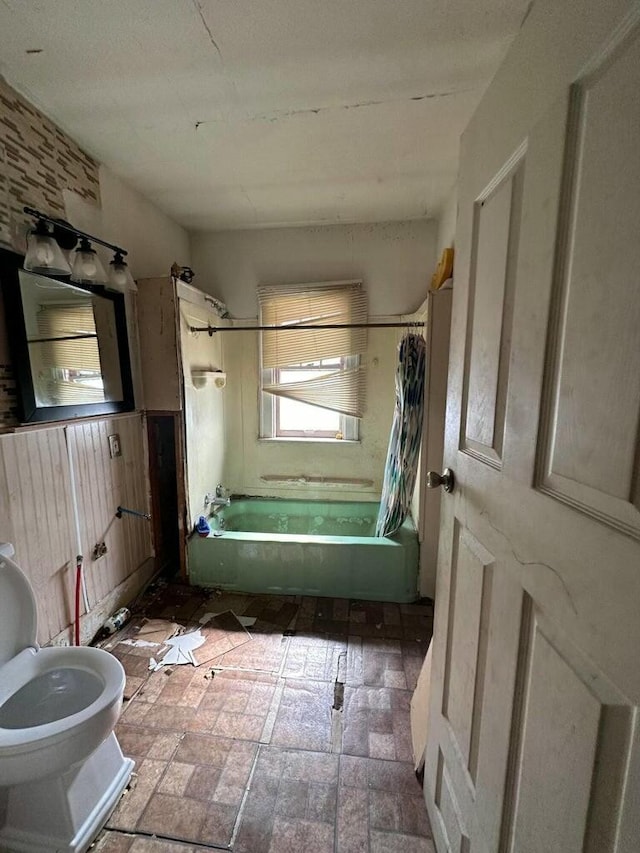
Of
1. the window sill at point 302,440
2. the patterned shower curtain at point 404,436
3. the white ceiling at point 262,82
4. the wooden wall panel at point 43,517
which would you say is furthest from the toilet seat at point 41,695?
the window sill at point 302,440

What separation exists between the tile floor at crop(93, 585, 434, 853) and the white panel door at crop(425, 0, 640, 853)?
440 mm

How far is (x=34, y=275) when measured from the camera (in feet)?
4.75

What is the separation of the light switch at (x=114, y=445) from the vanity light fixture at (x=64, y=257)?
0.83 meters

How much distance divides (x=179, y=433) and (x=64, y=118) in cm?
164

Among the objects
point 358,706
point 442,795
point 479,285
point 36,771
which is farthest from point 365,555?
point 479,285

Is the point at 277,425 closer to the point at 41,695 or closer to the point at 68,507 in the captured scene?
the point at 68,507

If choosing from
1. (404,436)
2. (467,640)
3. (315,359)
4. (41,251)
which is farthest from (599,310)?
(315,359)

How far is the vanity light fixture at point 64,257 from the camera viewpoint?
4.45 feet

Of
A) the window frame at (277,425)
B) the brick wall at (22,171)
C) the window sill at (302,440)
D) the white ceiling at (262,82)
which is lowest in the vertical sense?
the window sill at (302,440)

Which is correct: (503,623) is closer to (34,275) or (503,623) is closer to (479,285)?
(479,285)

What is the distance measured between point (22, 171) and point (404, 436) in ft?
7.46

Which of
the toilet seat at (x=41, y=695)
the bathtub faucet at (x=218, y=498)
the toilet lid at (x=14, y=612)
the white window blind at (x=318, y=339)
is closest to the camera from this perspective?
the toilet seat at (x=41, y=695)

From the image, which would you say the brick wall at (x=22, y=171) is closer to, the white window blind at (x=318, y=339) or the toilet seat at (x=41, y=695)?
the toilet seat at (x=41, y=695)

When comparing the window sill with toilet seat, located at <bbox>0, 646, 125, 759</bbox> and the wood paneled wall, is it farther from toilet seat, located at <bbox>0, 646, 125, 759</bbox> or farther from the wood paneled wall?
toilet seat, located at <bbox>0, 646, 125, 759</bbox>
